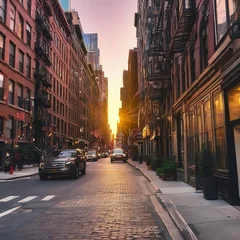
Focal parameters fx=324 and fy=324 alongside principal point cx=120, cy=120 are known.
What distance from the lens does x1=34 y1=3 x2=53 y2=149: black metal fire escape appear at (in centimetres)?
4131

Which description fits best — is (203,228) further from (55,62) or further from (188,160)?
(55,62)

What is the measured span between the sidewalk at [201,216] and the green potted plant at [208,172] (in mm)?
293

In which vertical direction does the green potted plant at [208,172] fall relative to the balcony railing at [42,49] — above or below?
below

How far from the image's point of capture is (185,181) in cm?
1586

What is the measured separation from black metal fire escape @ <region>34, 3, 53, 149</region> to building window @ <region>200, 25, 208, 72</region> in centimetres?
3037

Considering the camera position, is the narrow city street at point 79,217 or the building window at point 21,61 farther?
the building window at point 21,61

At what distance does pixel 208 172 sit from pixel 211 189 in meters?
0.59

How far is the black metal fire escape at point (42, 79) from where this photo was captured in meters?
41.3

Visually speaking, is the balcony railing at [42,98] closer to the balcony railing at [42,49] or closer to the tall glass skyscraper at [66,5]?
the balcony railing at [42,49]

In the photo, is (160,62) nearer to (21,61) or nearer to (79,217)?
(79,217)

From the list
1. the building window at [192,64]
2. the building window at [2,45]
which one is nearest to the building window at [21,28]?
the building window at [2,45]

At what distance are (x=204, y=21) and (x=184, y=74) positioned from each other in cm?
487

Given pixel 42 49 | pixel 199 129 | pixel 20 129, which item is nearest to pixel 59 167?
pixel 199 129

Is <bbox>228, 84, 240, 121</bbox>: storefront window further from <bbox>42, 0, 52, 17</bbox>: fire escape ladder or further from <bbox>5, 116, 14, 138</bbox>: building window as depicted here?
<bbox>42, 0, 52, 17</bbox>: fire escape ladder
